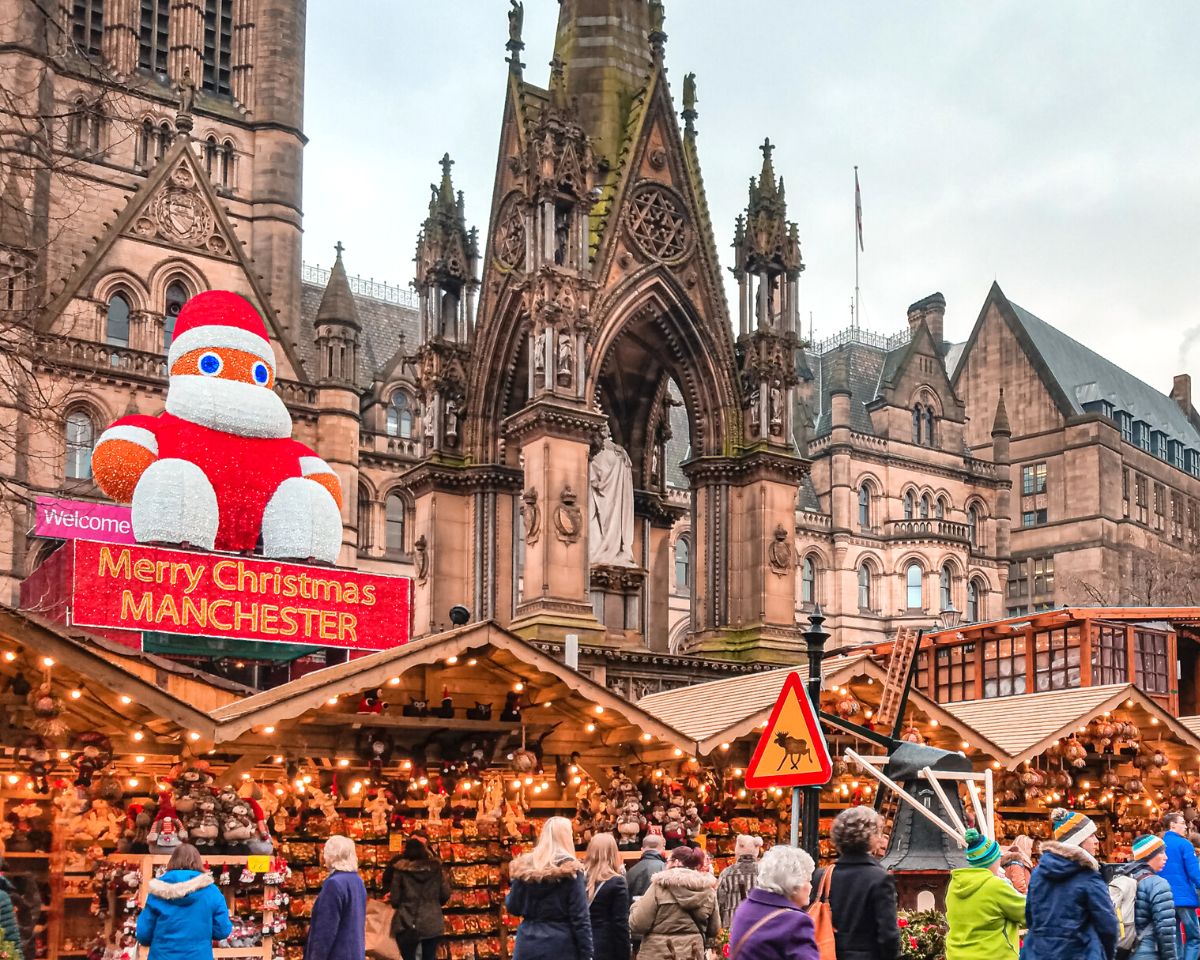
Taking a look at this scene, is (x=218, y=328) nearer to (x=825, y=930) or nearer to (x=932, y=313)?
(x=825, y=930)

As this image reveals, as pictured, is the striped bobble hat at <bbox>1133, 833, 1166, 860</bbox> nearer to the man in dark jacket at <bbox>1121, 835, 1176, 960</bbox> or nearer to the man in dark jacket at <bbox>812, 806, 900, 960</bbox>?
the man in dark jacket at <bbox>1121, 835, 1176, 960</bbox>

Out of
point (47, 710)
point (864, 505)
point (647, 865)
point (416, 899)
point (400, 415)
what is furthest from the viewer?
point (864, 505)

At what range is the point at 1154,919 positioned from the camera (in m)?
10.7

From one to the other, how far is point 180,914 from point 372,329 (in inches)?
1950

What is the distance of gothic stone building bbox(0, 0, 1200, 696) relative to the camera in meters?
23.0

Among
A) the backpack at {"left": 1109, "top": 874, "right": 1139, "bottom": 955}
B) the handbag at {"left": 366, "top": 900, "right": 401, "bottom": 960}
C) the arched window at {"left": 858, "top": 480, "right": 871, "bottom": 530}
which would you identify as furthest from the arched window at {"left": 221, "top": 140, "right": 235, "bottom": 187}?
the backpack at {"left": 1109, "top": 874, "right": 1139, "bottom": 955}

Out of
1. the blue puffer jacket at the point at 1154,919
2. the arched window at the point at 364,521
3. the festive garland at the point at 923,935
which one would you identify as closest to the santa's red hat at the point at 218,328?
the festive garland at the point at 923,935

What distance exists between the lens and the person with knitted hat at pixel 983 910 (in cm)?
813

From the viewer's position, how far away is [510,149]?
25266mm

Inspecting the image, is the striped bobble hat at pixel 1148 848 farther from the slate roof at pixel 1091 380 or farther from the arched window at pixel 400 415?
the slate roof at pixel 1091 380

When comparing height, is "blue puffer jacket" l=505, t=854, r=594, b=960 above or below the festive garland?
above

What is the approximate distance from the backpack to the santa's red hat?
14018mm

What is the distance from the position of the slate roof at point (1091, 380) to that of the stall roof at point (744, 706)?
55.2 m

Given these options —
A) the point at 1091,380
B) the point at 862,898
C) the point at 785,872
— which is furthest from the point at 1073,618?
the point at 1091,380
